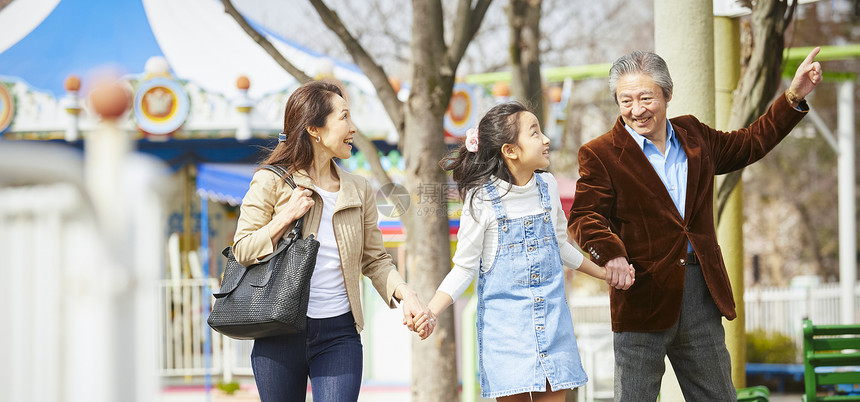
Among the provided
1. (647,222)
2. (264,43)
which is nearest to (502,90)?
(264,43)

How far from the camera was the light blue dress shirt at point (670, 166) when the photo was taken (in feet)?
11.5

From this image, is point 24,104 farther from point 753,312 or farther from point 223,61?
point 753,312

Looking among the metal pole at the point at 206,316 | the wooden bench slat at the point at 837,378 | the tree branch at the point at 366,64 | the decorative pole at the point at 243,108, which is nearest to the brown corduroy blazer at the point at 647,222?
the wooden bench slat at the point at 837,378

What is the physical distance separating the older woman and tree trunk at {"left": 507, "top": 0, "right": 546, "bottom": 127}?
255 centimetres

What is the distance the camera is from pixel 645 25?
24.5 m

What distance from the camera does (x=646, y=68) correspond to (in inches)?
139

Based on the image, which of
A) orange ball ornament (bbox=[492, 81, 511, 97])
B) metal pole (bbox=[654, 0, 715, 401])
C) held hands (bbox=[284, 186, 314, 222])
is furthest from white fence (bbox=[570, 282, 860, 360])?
held hands (bbox=[284, 186, 314, 222])

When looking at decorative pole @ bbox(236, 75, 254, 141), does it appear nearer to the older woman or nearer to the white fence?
the white fence

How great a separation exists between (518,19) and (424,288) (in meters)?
1.80

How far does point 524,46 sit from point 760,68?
4.84ft

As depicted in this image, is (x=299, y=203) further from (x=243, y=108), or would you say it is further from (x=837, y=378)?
(x=243, y=108)

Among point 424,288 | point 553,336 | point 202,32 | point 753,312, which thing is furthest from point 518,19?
point 753,312

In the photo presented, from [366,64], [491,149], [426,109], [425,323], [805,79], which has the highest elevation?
[366,64]

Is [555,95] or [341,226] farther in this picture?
[555,95]
